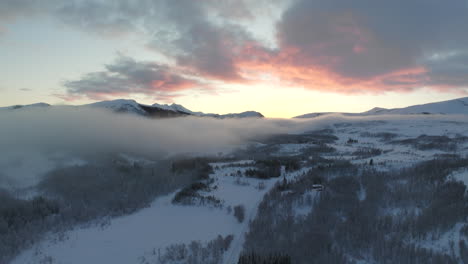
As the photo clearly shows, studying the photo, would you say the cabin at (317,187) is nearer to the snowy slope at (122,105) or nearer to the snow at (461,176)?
the snow at (461,176)

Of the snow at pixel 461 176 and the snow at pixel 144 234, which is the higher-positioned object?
the snow at pixel 461 176

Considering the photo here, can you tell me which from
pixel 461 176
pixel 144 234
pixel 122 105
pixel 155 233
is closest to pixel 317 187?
pixel 461 176

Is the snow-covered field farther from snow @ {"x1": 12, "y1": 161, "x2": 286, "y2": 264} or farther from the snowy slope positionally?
the snowy slope

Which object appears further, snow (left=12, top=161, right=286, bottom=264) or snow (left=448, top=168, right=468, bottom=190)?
snow (left=448, top=168, right=468, bottom=190)

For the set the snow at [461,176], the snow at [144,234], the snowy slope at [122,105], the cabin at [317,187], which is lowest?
the snow at [144,234]

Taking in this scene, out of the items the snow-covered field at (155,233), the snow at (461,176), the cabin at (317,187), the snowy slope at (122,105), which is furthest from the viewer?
the snowy slope at (122,105)

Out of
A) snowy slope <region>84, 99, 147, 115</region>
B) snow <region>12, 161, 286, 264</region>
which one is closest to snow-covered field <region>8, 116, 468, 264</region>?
snow <region>12, 161, 286, 264</region>

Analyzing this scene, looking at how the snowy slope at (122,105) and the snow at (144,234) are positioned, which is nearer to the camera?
→ the snow at (144,234)

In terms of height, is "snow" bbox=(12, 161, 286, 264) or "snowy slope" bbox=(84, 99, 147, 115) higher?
"snowy slope" bbox=(84, 99, 147, 115)

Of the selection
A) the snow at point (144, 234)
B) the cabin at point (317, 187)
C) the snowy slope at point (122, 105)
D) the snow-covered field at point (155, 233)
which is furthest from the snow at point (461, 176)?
the snowy slope at point (122, 105)

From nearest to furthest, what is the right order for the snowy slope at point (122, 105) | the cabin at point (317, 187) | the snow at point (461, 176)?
the snow at point (461, 176) → the cabin at point (317, 187) → the snowy slope at point (122, 105)

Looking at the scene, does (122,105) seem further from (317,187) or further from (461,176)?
(461,176)
